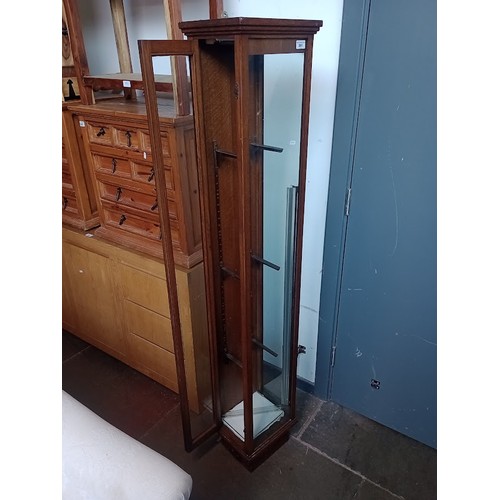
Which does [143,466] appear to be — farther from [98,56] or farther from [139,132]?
[98,56]

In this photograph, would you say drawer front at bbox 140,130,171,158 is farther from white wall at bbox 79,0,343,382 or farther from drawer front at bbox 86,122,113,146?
white wall at bbox 79,0,343,382

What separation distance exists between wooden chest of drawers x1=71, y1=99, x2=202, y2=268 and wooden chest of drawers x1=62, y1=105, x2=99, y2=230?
0.38 feet

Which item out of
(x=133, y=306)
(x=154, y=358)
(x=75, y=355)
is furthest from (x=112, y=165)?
(x=75, y=355)

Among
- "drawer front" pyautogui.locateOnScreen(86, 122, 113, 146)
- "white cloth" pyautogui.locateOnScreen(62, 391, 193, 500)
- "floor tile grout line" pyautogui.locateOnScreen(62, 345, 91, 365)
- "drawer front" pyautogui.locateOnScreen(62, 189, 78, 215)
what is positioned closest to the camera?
"white cloth" pyautogui.locateOnScreen(62, 391, 193, 500)

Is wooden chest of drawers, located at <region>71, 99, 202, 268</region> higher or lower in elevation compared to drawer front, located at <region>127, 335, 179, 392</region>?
higher

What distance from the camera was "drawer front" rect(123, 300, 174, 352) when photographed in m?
1.83

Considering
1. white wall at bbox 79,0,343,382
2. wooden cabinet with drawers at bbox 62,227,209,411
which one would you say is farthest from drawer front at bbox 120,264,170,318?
white wall at bbox 79,0,343,382

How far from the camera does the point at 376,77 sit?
51.7 inches

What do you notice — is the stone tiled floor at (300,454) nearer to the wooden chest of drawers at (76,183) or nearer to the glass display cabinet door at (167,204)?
the glass display cabinet door at (167,204)

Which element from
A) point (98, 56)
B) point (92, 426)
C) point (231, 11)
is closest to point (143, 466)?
point (92, 426)

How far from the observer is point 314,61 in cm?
143

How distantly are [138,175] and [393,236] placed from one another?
1.01 meters

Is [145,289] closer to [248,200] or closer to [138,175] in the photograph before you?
[138,175]

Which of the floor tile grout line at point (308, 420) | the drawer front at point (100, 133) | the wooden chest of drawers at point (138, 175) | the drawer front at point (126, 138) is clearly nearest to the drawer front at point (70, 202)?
the wooden chest of drawers at point (138, 175)
